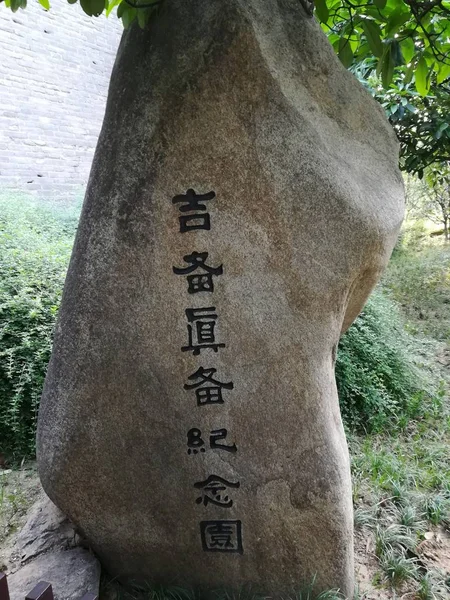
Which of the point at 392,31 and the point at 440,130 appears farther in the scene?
the point at 440,130

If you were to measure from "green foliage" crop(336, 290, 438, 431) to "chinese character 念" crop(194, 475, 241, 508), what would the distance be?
1724mm

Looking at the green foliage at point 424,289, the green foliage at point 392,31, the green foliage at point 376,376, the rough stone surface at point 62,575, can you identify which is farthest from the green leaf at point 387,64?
the green foliage at point 424,289

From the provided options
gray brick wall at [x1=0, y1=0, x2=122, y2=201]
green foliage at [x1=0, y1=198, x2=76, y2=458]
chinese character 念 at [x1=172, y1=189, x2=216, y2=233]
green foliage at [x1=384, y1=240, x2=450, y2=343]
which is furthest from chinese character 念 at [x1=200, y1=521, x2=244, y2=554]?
gray brick wall at [x1=0, y1=0, x2=122, y2=201]

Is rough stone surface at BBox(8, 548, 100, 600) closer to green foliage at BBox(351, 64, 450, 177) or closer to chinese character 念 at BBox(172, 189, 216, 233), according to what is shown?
chinese character 念 at BBox(172, 189, 216, 233)

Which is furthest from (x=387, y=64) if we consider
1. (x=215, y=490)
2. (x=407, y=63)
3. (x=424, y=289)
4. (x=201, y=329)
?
(x=424, y=289)

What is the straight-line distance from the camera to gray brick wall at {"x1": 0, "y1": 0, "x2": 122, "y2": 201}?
6.09 metres

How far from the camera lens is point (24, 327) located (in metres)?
3.26

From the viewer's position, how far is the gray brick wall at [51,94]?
6.09m

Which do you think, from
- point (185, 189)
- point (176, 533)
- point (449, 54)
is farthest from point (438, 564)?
point (449, 54)

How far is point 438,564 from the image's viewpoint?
2174 mm

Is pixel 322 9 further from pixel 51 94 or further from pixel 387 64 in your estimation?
pixel 51 94

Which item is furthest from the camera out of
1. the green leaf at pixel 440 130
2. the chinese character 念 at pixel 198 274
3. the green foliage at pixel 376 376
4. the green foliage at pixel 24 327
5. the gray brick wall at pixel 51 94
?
the gray brick wall at pixel 51 94

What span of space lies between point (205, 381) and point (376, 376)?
2165 mm

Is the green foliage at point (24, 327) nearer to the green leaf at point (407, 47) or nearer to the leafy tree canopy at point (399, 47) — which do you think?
the leafy tree canopy at point (399, 47)
